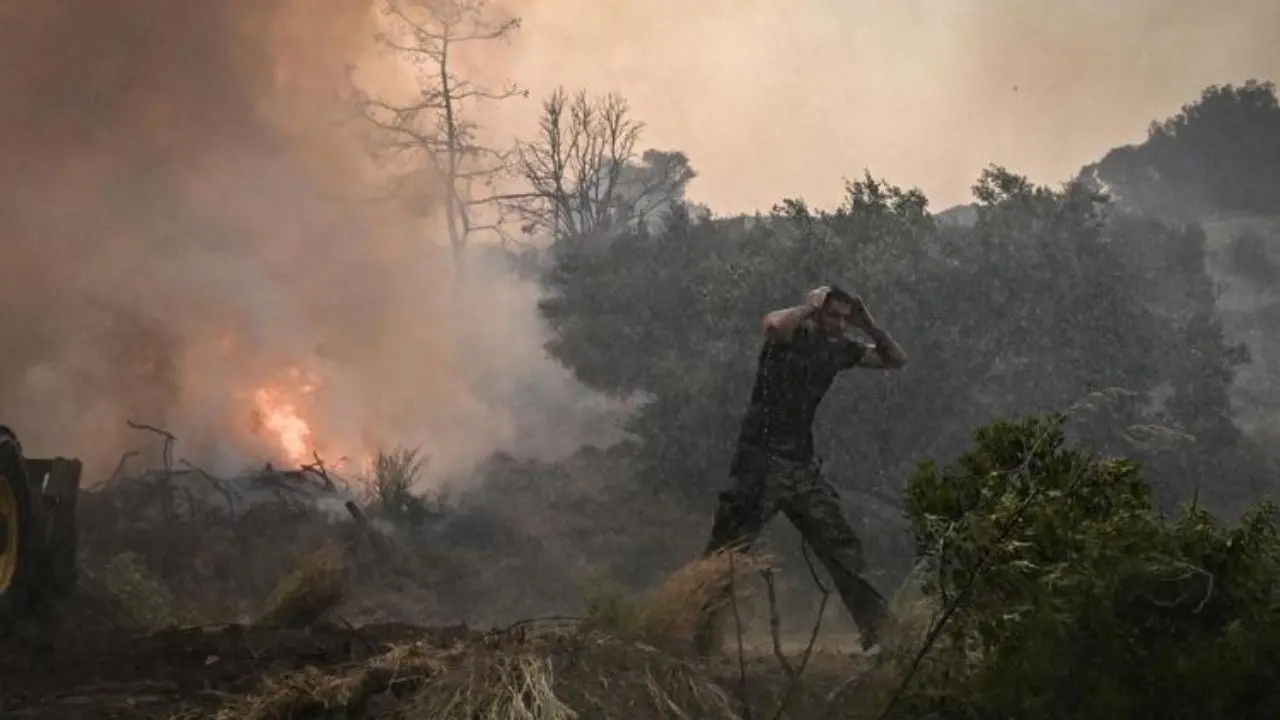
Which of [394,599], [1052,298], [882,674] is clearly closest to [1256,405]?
[1052,298]

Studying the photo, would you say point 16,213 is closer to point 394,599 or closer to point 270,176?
point 270,176

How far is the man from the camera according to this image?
6785 millimetres

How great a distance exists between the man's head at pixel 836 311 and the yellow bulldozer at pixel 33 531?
5.34 meters

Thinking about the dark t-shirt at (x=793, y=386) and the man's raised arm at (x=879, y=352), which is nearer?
the dark t-shirt at (x=793, y=386)

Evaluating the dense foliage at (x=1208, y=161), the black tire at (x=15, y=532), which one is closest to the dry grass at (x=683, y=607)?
the black tire at (x=15, y=532)

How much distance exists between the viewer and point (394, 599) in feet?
35.5

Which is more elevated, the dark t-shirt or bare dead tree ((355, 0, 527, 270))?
bare dead tree ((355, 0, 527, 270))

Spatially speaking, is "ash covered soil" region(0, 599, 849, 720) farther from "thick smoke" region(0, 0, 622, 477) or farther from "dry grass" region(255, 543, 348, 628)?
"thick smoke" region(0, 0, 622, 477)

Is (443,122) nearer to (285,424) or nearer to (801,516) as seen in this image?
(285,424)

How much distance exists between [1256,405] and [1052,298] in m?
5.80

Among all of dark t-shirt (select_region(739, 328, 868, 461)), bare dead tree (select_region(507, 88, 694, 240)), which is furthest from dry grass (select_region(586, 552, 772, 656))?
bare dead tree (select_region(507, 88, 694, 240))

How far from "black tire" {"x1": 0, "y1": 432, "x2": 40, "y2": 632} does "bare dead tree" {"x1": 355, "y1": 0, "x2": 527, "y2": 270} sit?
15.2 metres

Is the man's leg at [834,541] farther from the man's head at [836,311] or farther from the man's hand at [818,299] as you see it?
the man's hand at [818,299]

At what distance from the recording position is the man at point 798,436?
22.3 feet
